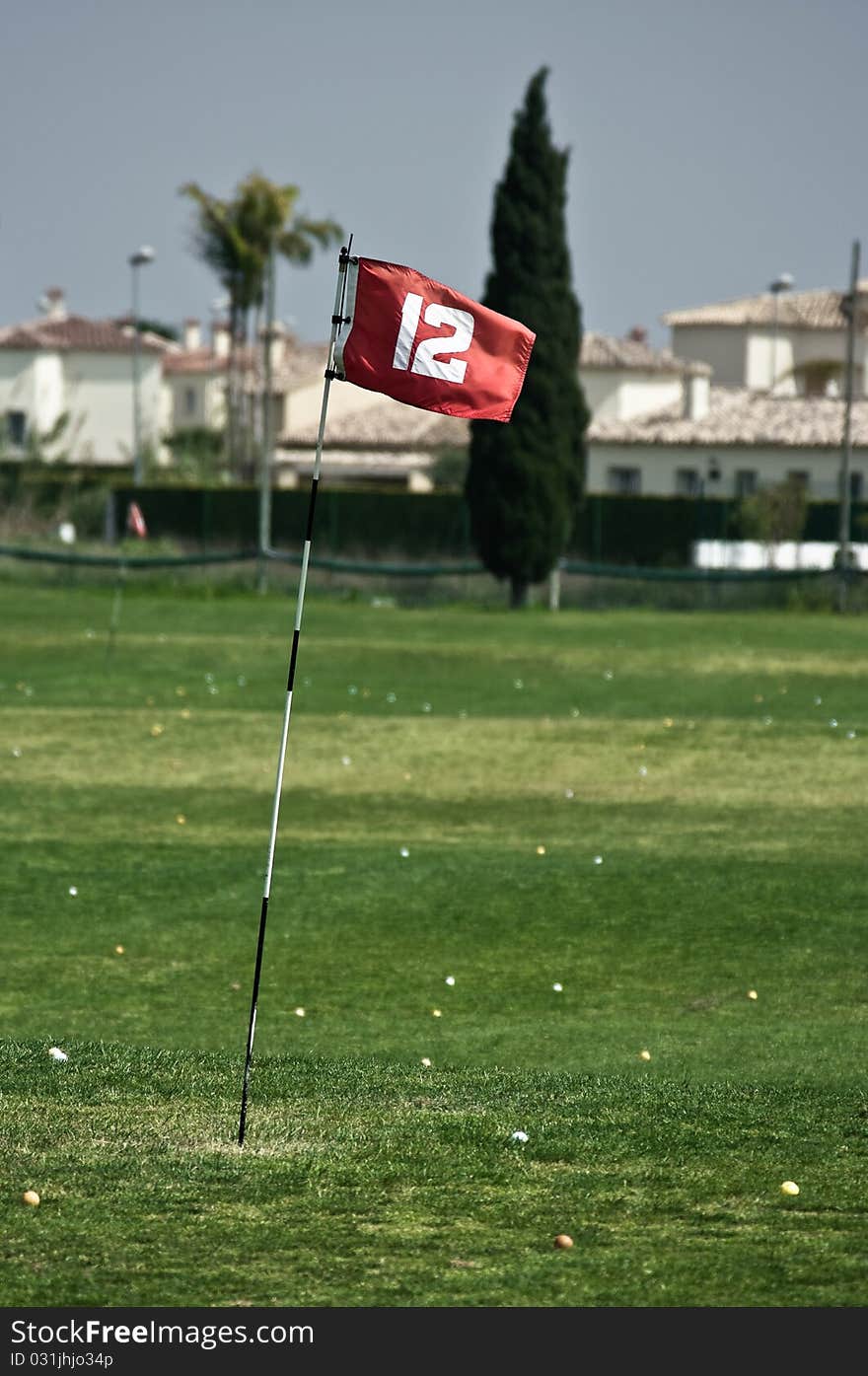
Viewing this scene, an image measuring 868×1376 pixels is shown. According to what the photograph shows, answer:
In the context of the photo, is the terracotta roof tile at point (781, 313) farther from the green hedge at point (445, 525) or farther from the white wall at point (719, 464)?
the green hedge at point (445, 525)

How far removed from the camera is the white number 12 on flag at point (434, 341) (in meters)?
7.46

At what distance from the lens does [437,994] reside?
34.4ft

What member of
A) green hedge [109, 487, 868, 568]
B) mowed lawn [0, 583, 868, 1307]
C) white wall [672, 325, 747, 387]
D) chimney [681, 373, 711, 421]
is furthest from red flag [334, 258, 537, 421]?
white wall [672, 325, 747, 387]

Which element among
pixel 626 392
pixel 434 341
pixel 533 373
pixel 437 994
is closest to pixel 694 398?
pixel 626 392

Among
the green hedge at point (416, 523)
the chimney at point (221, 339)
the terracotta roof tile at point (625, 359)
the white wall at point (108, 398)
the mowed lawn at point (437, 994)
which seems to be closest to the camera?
the mowed lawn at point (437, 994)

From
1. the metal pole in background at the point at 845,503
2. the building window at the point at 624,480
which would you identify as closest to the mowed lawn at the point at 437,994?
the metal pole in background at the point at 845,503

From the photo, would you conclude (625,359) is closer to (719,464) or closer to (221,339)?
(719,464)

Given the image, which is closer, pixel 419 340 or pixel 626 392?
pixel 419 340

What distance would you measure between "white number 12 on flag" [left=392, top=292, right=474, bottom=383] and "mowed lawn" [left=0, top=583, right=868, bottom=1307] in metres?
2.70

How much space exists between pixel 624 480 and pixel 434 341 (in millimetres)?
66718

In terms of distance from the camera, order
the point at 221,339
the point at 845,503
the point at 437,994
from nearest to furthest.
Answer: the point at 437,994
the point at 845,503
the point at 221,339

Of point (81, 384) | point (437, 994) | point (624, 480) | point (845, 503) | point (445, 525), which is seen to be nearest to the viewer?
point (437, 994)

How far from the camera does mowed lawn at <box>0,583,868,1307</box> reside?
5793mm

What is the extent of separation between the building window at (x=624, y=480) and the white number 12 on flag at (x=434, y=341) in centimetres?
6565
